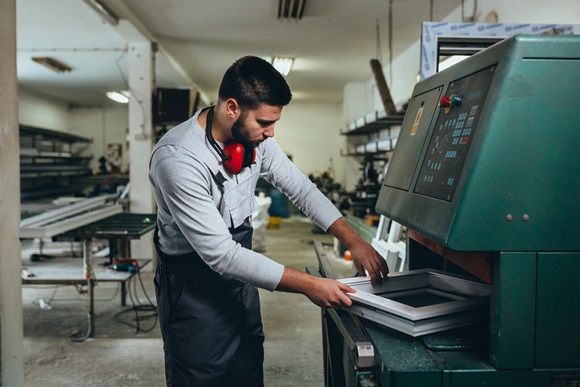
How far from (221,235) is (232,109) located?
0.40 m

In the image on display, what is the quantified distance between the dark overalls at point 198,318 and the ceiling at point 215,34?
144 inches

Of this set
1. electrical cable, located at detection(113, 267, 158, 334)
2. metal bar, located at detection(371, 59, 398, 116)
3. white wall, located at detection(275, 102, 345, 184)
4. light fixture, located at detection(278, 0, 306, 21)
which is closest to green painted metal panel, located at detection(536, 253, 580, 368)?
electrical cable, located at detection(113, 267, 158, 334)

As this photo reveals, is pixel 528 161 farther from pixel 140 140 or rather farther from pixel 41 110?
pixel 41 110

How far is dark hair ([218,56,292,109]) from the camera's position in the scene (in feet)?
4.76

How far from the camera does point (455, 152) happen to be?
106 cm

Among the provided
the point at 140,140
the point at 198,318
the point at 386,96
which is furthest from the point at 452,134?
the point at 140,140

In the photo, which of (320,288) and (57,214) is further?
(57,214)

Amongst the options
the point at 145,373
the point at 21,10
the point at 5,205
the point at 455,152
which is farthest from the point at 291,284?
the point at 21,10

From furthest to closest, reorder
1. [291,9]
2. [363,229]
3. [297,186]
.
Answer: [291,9]
[363,229]
[297,186]

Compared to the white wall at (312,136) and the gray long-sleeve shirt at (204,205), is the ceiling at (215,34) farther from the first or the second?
the gray long-sleeve shirt at (204,205)

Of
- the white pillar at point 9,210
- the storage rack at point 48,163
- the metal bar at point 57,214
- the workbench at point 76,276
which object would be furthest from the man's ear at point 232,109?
the storage rack at point 48,163

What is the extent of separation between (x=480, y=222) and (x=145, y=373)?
2.51 meters

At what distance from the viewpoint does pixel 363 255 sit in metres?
1.49

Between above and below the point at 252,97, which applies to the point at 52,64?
above
